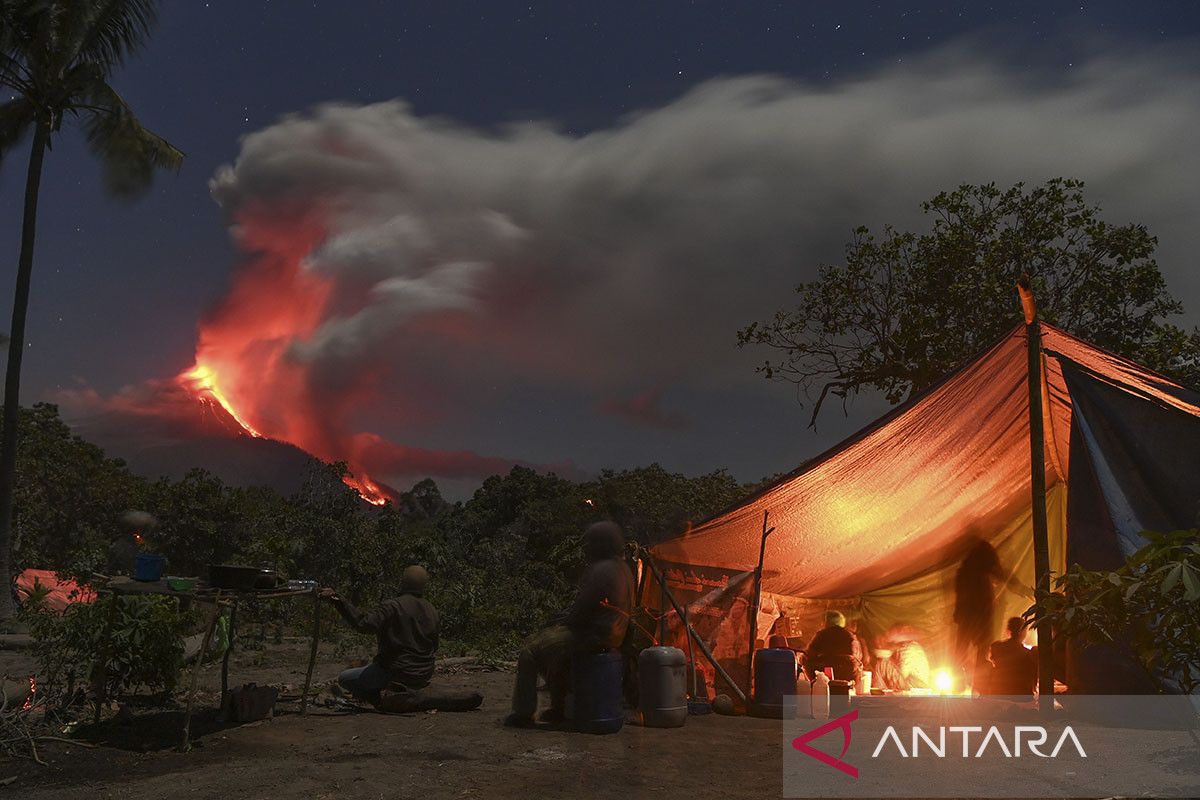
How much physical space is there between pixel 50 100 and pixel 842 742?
18.8m

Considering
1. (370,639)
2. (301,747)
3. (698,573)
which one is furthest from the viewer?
(370,639)

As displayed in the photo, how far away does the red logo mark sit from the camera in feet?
22.0

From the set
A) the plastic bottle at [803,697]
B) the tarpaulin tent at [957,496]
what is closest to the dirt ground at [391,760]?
the plastic bottle at [803,697]

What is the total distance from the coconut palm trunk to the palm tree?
0.02 m

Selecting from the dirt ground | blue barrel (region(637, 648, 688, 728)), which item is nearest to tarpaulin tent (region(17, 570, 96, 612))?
the dirt ground

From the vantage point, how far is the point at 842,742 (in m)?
7.75

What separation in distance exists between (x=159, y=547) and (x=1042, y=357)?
18742mm

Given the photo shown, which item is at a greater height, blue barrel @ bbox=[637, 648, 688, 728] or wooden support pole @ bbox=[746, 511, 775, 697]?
wooden support pole @ bbox=[746, 511, 775, 697]

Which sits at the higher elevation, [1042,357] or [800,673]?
[1042,357]

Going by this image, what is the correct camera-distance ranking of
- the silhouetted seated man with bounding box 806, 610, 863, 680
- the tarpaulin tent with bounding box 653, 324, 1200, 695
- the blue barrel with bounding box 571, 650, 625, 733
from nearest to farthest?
the blue barrel with bounding box 571, 650, 625, 733
the tarpaulin tent with bounding box 653, 324, 1200, 695
the silhouetted seated man with bounding box 806, 610, 863, 680

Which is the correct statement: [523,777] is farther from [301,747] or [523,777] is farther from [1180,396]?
[1180,396]

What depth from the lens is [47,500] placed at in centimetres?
2773

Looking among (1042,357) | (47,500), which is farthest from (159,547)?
(1042,357)

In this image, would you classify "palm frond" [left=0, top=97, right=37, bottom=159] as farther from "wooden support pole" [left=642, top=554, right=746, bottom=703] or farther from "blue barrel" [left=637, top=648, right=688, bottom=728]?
"blue barrel" [left=637, top=648, right=688, bottom=728]
